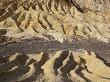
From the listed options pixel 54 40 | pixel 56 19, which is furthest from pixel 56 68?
pixel 56 19

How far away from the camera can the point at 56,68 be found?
6895 millimetres

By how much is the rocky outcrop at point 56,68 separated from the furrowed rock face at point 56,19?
1.85 m

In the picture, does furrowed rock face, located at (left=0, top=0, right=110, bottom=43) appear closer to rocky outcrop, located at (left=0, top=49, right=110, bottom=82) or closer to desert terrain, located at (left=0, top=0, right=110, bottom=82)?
desert terrain, located at (left=0, top=0, right=110, bottom=82)

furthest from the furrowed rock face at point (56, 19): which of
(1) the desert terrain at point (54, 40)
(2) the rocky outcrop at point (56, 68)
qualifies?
(2) the rocky outcrop at point (56, 68)

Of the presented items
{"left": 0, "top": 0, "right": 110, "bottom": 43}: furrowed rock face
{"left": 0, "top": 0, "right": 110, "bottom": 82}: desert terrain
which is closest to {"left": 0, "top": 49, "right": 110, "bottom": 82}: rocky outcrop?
{"left": 0, "top": 0, "right": 110, "bottom": 82}: desert terrain

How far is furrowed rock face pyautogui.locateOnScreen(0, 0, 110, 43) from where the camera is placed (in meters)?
10.1

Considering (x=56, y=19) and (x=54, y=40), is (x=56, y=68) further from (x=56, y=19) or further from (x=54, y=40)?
(x=56, y=19)

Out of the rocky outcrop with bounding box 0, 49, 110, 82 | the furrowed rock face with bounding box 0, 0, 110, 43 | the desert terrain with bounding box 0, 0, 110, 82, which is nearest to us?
the rocky outcrop with bounding box 0, 49, 110, 82

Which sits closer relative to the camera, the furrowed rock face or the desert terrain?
the desert terrain

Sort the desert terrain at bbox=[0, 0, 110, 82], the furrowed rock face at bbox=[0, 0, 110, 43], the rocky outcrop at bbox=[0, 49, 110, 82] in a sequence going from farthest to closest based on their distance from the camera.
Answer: the furrowed rock face at bbox=[0, 0, 110, 43] < the desert terrain at bbox=[0, 0, 110, 82] < the rocky outcrop at bbox=[0, 49, 110, 82]

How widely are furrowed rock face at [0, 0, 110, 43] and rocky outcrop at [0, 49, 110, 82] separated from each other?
185 cm

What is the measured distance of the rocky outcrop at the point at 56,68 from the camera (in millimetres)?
6350

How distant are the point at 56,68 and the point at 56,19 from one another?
14.8ft

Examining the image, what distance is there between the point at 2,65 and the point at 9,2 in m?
5.46
